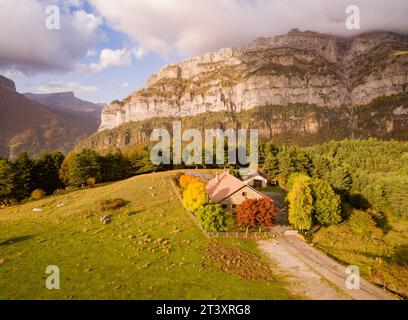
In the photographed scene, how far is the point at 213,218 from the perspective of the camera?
4528 centimetres

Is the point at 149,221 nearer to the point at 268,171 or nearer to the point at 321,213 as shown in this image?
the point at 321,213

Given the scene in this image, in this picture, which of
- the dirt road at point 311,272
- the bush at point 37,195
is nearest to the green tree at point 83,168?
the bush at point 37,195

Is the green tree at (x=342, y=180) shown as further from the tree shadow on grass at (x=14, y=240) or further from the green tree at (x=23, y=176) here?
the green tree at (x=23, y=176)

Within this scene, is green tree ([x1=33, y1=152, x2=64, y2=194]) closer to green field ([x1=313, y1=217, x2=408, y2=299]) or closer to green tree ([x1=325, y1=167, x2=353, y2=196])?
green field ([x1=313, y1=217, x2=408, y2=299])

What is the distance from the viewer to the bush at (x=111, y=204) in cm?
5740

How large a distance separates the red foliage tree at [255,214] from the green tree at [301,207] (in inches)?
201

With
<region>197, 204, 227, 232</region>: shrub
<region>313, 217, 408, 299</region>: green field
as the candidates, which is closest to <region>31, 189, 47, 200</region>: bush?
<region>197, 204, 227, 232</region>: shrub

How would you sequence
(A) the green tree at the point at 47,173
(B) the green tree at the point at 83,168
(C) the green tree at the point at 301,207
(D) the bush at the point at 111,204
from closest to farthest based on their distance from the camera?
(C) the green tree at the point at 301,207, (D) the bush at the point at 111,204, (A) the green tree at the point at 47,173, (B) the green tree at the point at 83,168

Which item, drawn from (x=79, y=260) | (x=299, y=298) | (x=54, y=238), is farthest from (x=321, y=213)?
(x=54, y=238)

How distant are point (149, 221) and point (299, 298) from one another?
29920 mm

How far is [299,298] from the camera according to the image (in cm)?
2769

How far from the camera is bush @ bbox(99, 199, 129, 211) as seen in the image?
57.4 metres

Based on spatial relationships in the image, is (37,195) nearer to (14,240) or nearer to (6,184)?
(6,184)

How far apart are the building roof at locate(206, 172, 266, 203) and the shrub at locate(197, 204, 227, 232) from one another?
9.53 meters
